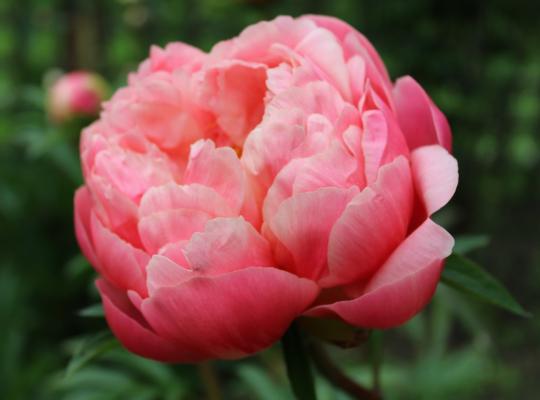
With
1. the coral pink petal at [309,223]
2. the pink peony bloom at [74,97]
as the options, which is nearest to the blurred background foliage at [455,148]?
the pink peony bloom at [74,97]

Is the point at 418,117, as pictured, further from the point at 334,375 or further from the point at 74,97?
the point at 74,97

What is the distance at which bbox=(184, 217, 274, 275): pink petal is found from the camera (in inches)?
15.4

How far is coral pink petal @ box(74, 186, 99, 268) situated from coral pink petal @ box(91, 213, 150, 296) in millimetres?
21

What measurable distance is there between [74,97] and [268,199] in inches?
53.8

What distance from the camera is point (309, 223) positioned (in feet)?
1.32

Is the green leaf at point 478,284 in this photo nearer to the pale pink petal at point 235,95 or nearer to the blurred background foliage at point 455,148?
the pale pink petal at point 235,95

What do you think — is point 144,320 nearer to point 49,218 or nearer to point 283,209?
point 283,209

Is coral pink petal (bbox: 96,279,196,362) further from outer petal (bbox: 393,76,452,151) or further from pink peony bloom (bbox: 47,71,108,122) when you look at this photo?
pink peony bloom (bbox: 47,71,108,122)

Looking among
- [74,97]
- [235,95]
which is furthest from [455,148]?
[235,95]

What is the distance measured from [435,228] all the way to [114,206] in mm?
176

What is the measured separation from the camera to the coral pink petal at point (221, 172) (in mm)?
422

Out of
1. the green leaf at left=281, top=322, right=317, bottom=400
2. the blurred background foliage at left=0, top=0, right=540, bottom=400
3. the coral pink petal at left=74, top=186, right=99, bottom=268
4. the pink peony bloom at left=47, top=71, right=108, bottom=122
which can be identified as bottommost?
the blurred background foliage at left=0, top=0, right=540, bottom=400

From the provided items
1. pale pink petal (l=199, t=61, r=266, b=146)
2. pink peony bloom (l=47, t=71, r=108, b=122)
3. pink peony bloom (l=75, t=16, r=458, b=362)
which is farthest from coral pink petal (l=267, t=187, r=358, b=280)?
pink peony bloom (l=47, t=71, r=108, b=122)

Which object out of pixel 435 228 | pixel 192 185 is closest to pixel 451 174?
pixel 435 228
